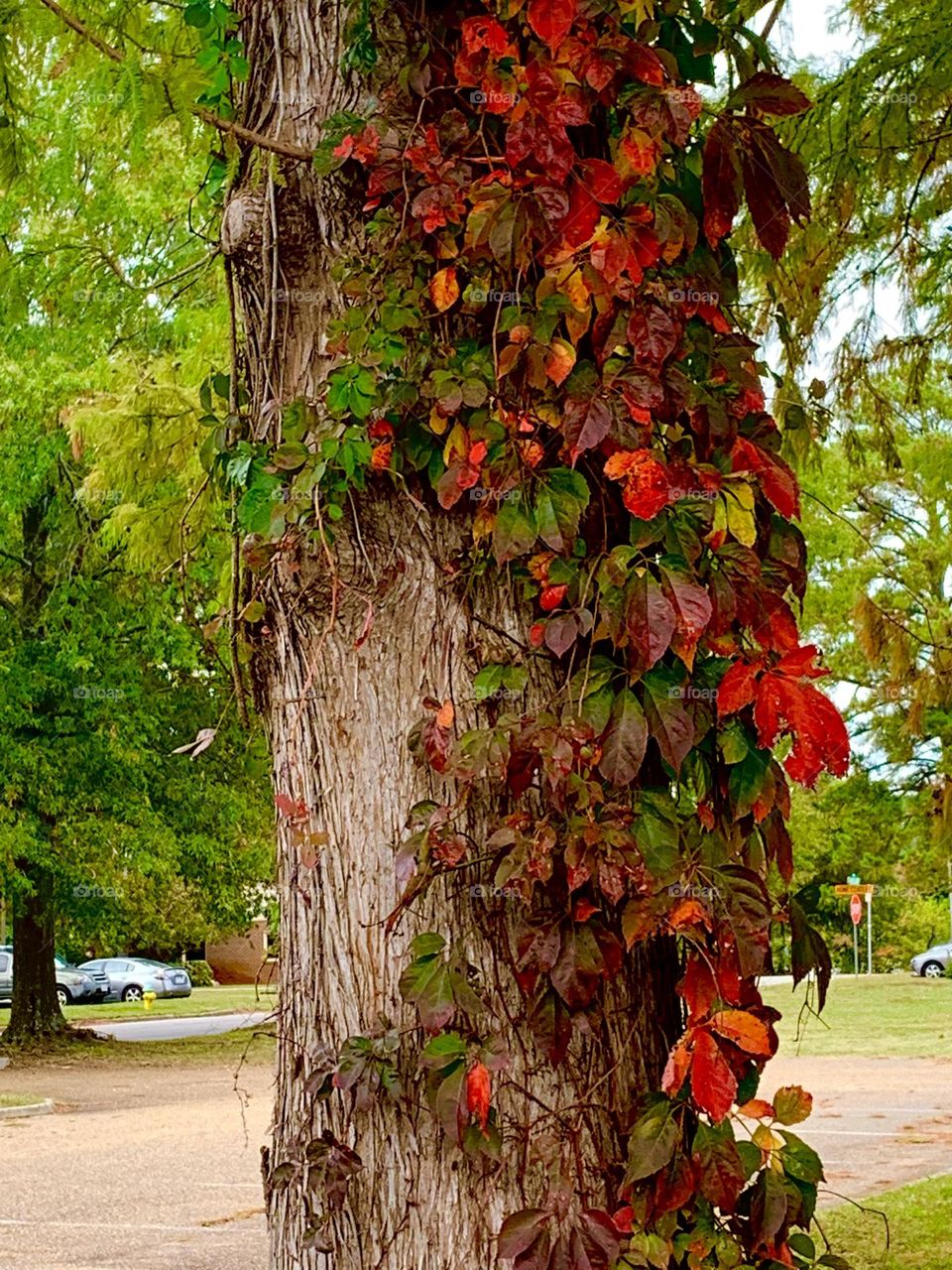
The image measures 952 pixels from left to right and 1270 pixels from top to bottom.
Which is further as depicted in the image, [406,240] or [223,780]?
[223,780]

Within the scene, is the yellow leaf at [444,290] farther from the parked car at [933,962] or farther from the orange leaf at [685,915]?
the parked car at [933,962]

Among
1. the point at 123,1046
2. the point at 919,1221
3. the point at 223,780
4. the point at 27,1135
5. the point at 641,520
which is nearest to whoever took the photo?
the point at 641,520

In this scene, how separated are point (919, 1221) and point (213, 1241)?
139 inches

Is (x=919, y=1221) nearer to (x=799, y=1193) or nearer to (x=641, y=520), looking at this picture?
(x=799, y=1193)

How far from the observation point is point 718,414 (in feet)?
7.69

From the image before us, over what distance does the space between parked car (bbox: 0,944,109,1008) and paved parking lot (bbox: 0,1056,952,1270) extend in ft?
55.8

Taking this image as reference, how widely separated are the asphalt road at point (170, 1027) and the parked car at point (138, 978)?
206 inches

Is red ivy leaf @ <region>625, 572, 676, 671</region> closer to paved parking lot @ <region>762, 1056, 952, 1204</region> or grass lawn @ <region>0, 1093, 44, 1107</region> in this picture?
paved parking lot @ <region>762, 1056, 952, 1204</region>

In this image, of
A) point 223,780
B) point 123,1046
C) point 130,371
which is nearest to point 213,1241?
point 130,371

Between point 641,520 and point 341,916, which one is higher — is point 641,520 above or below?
above

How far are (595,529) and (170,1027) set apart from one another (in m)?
28.0

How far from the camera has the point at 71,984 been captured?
3559 centimetres

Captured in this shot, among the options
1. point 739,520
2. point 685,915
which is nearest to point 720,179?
point 739,520

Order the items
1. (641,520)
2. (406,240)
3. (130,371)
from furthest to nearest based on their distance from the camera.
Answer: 1. (130,371)
2. (406,240)
3. (641,520)
